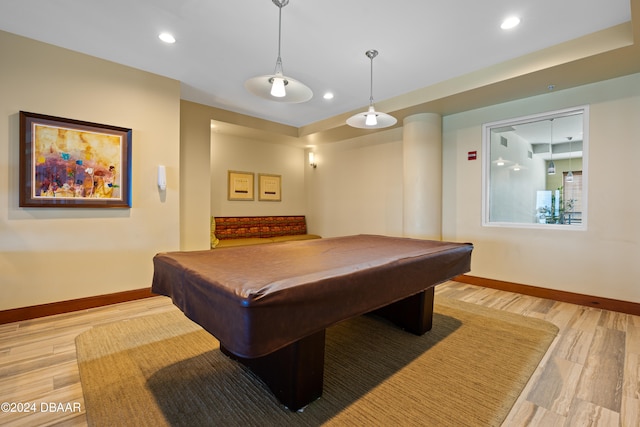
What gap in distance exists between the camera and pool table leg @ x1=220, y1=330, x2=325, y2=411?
58.8 inches

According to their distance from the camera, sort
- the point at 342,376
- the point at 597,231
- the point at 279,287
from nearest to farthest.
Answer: the point at 279,287
the point at 342,376
the point at 597,231

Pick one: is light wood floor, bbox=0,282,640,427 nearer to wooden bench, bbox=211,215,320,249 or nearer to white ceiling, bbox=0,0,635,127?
wooden bench, bbox=211,215,320,249

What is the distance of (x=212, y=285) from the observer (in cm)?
119

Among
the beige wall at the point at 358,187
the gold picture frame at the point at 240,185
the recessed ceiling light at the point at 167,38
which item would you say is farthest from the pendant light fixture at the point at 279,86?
the gold picture frame at the point at 240,185

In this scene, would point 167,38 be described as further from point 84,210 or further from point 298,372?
point 298,372

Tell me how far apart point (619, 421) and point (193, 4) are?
3.84 metres

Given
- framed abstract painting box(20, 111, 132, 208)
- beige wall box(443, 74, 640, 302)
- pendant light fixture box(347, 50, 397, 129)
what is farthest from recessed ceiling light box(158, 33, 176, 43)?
beige wall box(443, 74, 640, 302)

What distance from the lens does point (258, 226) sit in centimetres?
565

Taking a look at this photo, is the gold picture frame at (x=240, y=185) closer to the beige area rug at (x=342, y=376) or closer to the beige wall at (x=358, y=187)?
the beige wall at (x=358, y=187)

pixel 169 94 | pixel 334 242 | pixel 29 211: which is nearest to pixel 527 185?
pixel 334 242

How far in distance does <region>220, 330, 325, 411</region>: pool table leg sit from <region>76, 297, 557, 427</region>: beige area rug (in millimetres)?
52

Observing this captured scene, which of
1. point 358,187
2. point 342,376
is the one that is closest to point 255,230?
point 358,187

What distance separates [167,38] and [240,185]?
119 inches

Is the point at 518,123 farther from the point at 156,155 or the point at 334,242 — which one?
the point at 156,155
